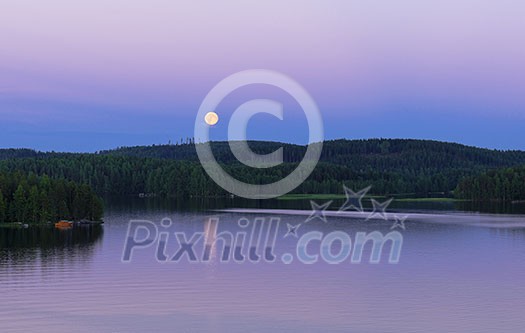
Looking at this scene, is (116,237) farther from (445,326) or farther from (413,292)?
(445,326)

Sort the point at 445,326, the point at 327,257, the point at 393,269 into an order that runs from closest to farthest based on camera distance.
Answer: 1. the point at 445,326
2. the point at 393,269
3. the point at 327,257

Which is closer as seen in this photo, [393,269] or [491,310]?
[491,310]

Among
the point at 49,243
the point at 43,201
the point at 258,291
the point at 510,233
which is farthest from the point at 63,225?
the point at 510,233

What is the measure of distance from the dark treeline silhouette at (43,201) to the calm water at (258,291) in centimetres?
3041

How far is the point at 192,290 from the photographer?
3046 inches

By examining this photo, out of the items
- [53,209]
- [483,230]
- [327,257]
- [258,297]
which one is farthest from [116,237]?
[483,230]

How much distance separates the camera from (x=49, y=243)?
119562 millimetres

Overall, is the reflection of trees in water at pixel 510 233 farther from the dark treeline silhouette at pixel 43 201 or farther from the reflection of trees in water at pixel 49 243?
the dark treeline silhouette at pixel 43 201

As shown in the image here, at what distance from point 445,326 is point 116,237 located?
270ft

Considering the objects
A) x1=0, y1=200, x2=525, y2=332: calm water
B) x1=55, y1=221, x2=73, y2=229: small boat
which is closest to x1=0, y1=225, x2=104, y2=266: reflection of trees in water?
x1=0, y1=200, x2=525, y2=332: calm water

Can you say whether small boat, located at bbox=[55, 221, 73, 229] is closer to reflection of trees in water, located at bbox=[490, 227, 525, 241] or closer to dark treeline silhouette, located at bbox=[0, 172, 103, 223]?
dark treeline silhouette, located at bbox=[0, 172, 103, 223]

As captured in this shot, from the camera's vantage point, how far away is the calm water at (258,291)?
6216 cm

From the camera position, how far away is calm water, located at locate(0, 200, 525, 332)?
6216 centimetres

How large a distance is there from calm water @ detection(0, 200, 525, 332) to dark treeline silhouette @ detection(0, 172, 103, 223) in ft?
99.8
